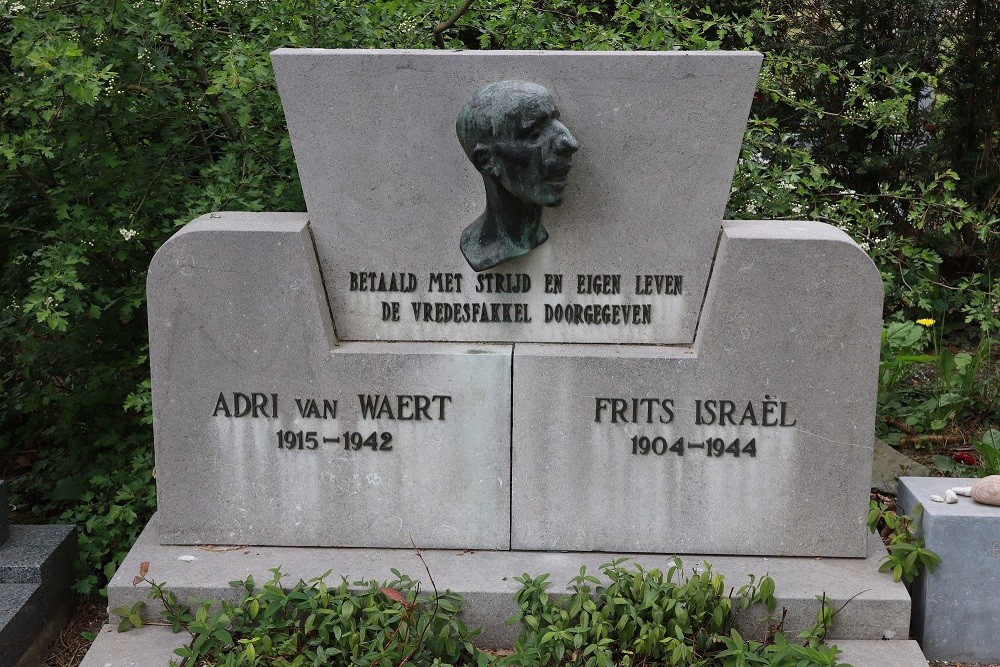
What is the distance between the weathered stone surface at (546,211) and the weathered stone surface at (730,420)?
167mm

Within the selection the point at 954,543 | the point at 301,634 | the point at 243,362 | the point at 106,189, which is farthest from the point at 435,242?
the point at 954,543

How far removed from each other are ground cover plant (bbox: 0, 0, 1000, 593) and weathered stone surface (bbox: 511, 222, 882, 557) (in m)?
1.23

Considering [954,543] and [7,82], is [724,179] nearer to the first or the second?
[954,543]

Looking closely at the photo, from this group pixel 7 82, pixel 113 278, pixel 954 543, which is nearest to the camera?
pixel 954 543

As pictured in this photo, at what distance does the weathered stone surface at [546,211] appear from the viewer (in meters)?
3.78

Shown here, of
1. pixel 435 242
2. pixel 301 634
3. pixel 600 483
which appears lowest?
pixel 301 634

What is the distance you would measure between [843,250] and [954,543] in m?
1.09

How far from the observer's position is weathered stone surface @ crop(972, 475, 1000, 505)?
3859 mm

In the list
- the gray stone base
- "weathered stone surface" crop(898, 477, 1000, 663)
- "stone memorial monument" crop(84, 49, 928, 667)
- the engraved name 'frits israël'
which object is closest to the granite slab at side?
"stone memorial monument" crop(84, 49, 928, 667)

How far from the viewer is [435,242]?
13.1ft

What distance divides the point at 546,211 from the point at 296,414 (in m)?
1.18

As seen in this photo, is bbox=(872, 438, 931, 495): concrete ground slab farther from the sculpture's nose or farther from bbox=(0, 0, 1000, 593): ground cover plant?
the sculpture's nose

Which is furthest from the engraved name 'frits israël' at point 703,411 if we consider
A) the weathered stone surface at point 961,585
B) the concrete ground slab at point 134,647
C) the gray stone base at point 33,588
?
the gray stone base at point 33,588

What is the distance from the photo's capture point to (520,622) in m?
3.79
